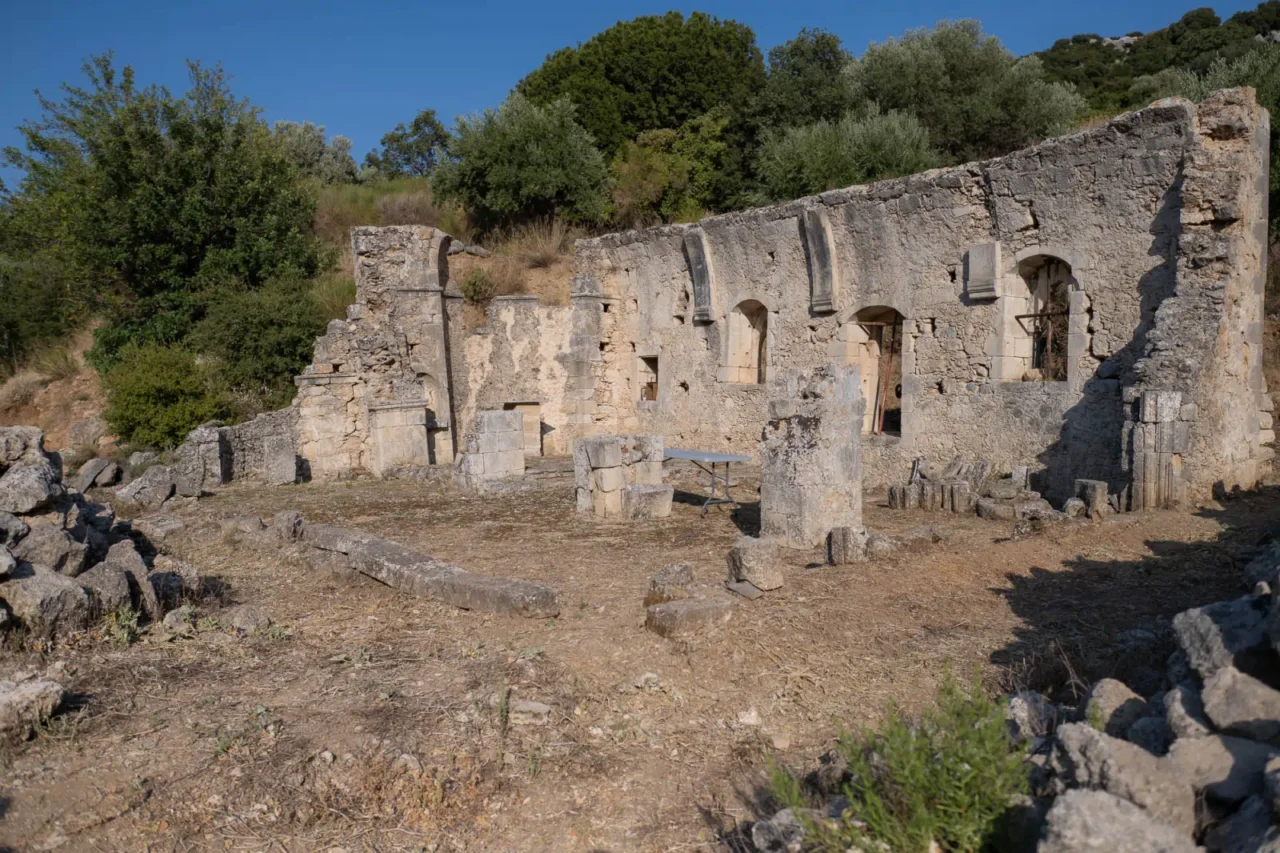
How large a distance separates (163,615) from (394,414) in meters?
8.50

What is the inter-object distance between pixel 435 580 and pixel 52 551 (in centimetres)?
276

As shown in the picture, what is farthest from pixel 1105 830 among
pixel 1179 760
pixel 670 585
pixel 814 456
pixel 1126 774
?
pixel 814 456

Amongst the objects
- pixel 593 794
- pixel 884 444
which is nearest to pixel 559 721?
pixel 593 794

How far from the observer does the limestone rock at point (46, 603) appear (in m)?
5.50

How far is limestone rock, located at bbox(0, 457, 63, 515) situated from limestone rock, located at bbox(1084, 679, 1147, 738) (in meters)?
7.70

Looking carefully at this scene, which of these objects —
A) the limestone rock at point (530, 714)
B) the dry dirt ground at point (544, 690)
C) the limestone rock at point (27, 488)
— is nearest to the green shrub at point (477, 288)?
the dry dirt ground at point (544, 690)

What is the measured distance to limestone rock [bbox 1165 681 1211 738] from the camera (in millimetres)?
2939

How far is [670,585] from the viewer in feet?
20.8

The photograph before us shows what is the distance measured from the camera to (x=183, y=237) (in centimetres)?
1844

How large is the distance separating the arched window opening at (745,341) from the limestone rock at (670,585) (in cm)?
898

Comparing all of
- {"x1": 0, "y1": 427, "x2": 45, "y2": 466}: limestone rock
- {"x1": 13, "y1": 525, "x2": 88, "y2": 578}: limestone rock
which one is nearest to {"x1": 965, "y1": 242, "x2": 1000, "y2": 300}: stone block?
{"x1": 13, "y1": 525, "x2": 88, "y2": 578}: limestone rock

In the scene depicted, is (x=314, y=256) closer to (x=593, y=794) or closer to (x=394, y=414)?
(x=394, y=414)

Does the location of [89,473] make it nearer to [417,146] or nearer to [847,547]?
[847,547]

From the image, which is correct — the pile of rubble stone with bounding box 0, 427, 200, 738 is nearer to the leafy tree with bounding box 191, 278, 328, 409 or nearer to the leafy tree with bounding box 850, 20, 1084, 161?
the leafy tree with bounding box 191, 278, 328, 409
